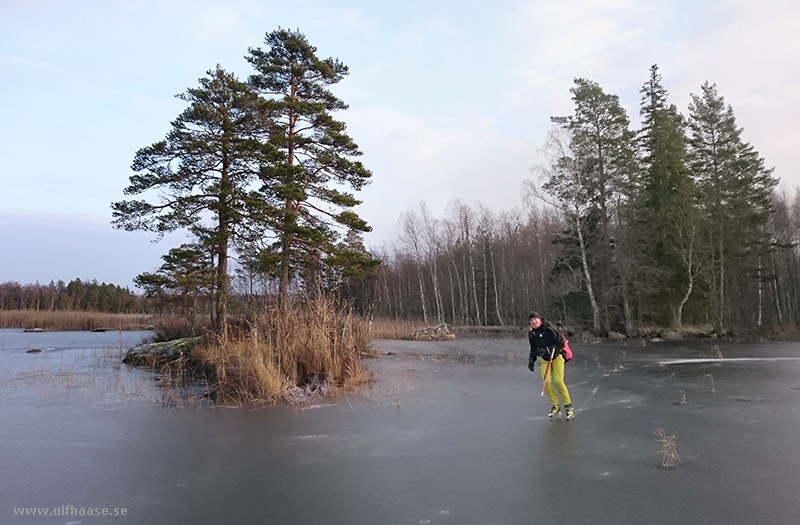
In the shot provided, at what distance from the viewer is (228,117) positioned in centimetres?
1858

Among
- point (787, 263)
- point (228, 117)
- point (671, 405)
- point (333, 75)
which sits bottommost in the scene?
point (671, 405)

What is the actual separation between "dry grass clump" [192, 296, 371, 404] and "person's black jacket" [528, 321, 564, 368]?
4.20 meters

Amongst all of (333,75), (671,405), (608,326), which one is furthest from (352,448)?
(608,326)

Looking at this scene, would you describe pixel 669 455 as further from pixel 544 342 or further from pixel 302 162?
pixel 302 162

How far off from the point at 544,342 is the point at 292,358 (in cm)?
530

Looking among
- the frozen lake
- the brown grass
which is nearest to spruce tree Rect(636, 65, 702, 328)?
the frozen lake

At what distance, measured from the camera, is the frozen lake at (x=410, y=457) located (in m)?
4.31

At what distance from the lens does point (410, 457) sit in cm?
585

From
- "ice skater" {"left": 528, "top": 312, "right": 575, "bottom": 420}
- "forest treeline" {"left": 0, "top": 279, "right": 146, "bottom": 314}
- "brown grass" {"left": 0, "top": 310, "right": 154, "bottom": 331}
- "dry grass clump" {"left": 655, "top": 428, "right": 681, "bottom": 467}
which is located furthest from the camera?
"forest treeline" {"left": 0, "top": 279, "right": 146, "bottom": 314}

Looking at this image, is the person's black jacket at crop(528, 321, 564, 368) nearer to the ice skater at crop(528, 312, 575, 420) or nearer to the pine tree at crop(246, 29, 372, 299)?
the ice skater at crop(528, 312, 575, 420)

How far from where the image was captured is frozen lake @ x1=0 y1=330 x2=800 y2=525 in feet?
14.1

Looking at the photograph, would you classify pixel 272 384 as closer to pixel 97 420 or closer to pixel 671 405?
pixel 97 420

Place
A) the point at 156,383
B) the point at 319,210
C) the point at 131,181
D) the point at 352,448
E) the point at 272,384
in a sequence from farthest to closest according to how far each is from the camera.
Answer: the point at 319,210 < the point at 131,181 < the point at 156,383 < the point at 272,384 < the point at 352,448

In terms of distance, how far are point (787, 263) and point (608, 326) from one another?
20774 mm
